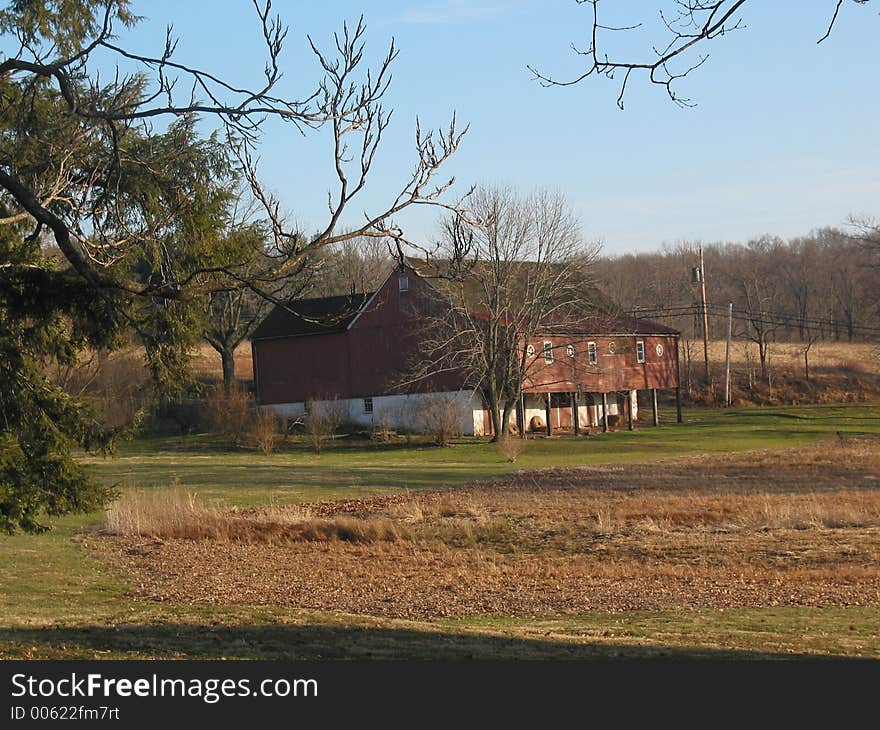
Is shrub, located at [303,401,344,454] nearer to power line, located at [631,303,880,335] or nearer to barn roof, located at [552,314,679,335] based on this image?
barn roof, located at [552,314,679,335]

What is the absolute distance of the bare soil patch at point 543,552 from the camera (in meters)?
17.1

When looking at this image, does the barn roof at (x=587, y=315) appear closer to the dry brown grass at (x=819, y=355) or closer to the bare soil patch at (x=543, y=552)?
the dry brown grass at (x=819, y=355)

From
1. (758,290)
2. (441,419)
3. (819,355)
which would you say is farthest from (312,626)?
(758,290)

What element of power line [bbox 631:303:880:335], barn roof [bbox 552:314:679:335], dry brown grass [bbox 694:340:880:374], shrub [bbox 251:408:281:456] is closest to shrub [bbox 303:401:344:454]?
shrub [bbox 251:408:281:456]

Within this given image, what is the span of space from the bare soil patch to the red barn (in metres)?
25.2

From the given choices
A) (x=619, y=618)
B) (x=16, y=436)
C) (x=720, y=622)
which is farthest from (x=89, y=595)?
(x=720, y=622)

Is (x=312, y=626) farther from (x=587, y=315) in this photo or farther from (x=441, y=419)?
(x=587, y=315)

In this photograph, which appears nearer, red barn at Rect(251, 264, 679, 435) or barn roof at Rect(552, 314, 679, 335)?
red barn at Rect(251, 264, 679, 435)

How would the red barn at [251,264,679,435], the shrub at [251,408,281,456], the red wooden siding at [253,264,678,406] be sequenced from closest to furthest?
the shrub at [251,408,281,456] < the red barn at [251,264,679,435] < the red wooden siding at [253,264,678,406]

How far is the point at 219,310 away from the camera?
71.1 metres

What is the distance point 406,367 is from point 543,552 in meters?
39.1

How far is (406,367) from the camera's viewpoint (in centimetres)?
6200

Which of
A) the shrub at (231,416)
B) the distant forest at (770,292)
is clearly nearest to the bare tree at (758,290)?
the distant forest at (770,292)

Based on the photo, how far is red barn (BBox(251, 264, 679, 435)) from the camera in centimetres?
6128
